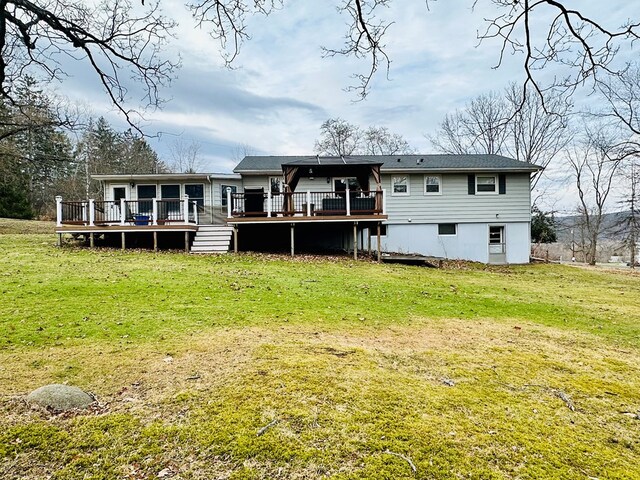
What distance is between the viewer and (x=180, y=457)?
2459 mm

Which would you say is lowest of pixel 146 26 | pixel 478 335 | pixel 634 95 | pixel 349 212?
pixel 478 335

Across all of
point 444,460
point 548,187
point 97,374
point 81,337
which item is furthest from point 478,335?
point 548,187

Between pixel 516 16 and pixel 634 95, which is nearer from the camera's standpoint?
pixel 516 16

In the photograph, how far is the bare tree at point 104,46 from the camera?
166 inches

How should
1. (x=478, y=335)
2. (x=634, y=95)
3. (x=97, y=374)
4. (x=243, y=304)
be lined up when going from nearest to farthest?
(x=97, y=374) → (x=478, y=335) → (x=243, y=304) → (x=634, y=95)

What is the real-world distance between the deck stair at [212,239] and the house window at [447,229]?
10.2 metres

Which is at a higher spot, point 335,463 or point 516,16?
point 516,16

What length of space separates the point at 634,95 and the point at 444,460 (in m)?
19.7


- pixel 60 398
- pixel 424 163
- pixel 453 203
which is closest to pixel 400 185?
pixel 424 163

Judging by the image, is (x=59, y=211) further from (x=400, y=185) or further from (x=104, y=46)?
(x=400, y=185)

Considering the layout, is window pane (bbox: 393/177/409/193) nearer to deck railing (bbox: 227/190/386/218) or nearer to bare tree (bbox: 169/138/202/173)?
deck railing (bbox: 227/190/386/218)

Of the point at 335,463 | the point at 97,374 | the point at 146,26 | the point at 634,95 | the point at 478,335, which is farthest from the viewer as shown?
the point at 634,95

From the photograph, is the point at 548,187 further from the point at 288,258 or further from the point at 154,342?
the point at 154,342

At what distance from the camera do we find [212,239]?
15.4m
